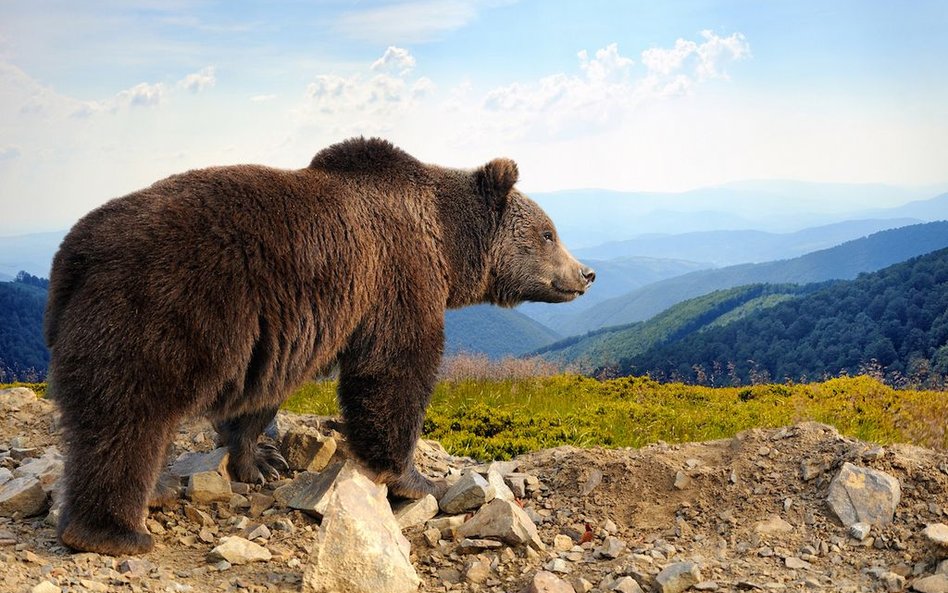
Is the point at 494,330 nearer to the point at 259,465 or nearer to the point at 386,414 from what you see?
the point at 259,465

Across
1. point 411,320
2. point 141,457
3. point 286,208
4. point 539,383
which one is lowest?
point 539,383

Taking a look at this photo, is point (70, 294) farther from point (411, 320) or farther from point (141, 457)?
point (411, 320)

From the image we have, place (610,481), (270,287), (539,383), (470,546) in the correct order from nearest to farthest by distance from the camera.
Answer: (270,287) → (470,546) → (610,481) → (539,383)

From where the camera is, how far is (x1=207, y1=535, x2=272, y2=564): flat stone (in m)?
6.18

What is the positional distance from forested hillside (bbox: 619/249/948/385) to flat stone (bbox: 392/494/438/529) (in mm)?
12399

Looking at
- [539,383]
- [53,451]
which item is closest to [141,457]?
[53,451]

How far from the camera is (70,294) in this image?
5.77m

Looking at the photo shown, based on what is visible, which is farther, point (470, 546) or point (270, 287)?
point (470, 546)

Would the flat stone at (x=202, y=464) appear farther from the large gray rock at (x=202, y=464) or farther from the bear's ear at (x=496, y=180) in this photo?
the bear's ear at (x=496, y=180)

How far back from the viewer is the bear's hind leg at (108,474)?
5.54 m

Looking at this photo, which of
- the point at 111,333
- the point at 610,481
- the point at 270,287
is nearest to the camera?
the point at 111,333

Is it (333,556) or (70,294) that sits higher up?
(70,294)

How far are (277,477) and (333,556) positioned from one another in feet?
7.52

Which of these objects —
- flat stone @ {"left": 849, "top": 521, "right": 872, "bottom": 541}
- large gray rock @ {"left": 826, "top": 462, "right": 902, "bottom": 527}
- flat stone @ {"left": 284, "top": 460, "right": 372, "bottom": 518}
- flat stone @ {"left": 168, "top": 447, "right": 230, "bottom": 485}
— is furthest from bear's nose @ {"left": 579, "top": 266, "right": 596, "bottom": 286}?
flat stone @ {"left": 168, "top": 447, "right": 230, "bottom": 485}
